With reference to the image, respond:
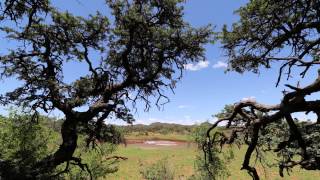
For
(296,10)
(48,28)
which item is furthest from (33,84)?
(296,10)

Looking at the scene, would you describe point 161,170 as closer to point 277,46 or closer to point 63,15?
point 63,15

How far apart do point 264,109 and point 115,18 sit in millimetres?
11991

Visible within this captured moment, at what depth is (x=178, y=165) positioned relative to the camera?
70562 millimetres

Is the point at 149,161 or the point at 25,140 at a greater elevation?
the point at 149,161

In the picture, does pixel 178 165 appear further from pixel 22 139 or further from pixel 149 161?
pixel 22 139

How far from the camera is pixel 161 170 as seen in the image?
40625mm

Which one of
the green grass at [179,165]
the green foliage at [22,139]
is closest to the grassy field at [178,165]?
the green grass at [179,165]

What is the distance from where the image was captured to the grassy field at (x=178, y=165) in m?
60.4

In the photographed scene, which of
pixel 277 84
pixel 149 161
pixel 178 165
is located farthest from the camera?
pixel 149 161

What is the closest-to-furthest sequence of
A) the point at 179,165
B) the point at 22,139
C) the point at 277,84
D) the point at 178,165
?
the point at 277,84
the point at 22,139
the point at 178,165
the point at 179,165

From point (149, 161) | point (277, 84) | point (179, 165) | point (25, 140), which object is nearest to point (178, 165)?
point (179, 165)

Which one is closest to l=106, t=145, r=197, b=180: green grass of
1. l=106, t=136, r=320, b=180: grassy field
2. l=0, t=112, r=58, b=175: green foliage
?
l=106, t=136, r=320, b=180: grassy field

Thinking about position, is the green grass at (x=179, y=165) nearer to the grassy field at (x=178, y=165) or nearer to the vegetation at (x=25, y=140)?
the grassy field at (x=178, y=165)

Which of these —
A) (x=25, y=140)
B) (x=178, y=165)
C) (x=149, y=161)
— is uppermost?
(x=149, y=161)
